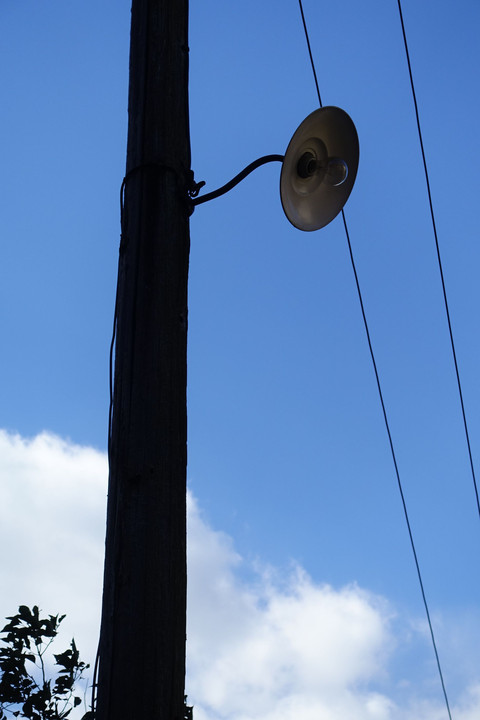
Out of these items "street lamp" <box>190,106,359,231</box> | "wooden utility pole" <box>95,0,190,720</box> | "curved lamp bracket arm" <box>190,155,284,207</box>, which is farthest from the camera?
"street lamp" <box>190,106,359,231</box>

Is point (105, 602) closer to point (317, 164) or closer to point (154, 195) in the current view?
point (154, 195)

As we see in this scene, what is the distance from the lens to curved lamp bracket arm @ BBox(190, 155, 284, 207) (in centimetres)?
306

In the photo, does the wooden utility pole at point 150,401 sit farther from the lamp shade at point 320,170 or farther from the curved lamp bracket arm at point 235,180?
the lamp shade at point 320,170

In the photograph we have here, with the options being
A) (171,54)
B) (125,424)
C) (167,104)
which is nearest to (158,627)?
(125,424)

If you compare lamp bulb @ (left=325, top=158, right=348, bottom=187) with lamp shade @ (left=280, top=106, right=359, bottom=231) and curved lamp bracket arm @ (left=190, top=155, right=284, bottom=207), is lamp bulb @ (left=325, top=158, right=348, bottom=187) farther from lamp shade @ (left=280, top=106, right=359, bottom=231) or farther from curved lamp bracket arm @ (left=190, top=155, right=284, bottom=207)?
curved lamp bracket arm @ (left=190, top=155, right=284, bottom=207)

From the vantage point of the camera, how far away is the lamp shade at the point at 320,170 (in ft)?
11.1

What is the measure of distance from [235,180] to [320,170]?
434 mm

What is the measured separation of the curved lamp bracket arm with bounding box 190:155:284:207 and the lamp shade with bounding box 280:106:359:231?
0.35 ft

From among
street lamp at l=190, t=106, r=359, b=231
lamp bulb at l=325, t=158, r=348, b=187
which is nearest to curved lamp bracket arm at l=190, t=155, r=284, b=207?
street lamp at l=190, t=106, r=359, b=231

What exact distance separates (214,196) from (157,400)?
0.95 m

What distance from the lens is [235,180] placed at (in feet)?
10.6

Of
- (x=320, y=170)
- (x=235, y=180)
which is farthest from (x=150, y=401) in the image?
(x=320, y=170)

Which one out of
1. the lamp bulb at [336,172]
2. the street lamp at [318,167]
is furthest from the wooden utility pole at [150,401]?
the lamp bulb at [336,172]

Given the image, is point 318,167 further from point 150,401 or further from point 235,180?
point 150,401
